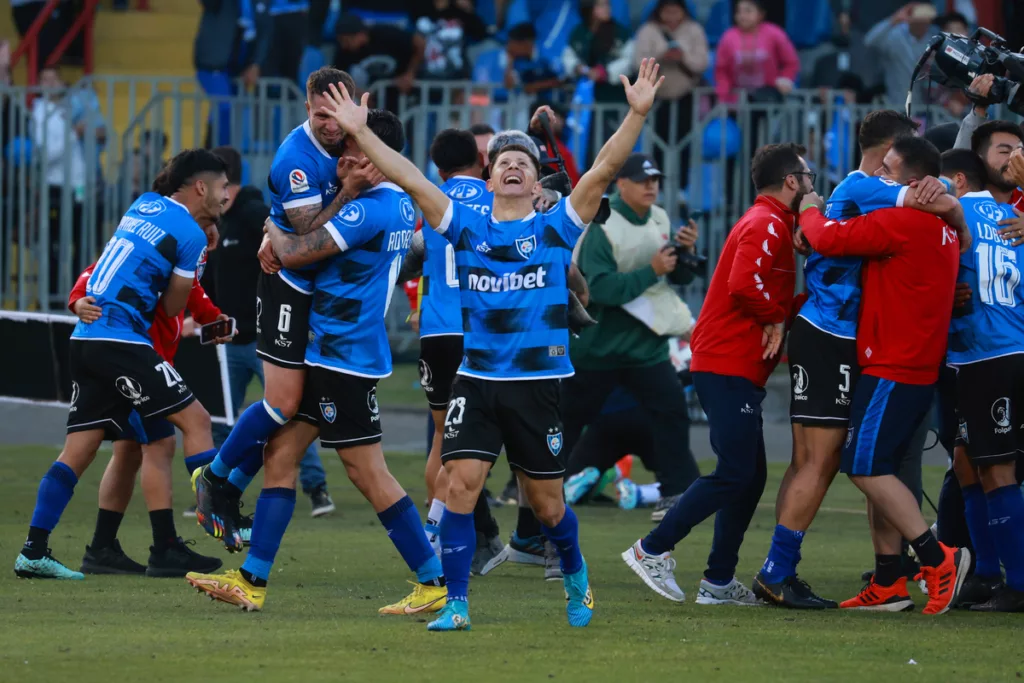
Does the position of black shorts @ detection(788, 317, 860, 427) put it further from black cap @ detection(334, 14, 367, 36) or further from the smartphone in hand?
black cap @ detection(334, 14, 367, 36)

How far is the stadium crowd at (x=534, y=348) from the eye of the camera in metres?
6.89

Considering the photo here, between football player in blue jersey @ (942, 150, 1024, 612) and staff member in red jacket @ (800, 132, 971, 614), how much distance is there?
0.21 meters

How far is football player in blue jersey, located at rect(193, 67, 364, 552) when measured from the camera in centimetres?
738

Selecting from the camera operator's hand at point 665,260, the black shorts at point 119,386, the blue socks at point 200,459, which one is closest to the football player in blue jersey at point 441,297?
the blue socks at point 200,459

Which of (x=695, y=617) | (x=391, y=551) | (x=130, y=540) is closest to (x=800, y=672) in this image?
(x=695, y=617)

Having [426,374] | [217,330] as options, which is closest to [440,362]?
[426,374]

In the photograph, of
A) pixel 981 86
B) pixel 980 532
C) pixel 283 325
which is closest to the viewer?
pixel 283 325

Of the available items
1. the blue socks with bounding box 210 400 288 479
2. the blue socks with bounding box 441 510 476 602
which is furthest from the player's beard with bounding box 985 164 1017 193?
the blue socks with bounding box 210 400 288 479

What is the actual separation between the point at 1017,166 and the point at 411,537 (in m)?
3.19

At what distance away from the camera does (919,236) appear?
7664 millimetres

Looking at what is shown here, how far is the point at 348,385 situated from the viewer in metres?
7.36

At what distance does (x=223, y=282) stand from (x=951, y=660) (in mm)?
6144

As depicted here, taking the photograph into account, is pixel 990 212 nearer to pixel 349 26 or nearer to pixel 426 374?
pixel 426 374

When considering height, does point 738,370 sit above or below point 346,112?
below
